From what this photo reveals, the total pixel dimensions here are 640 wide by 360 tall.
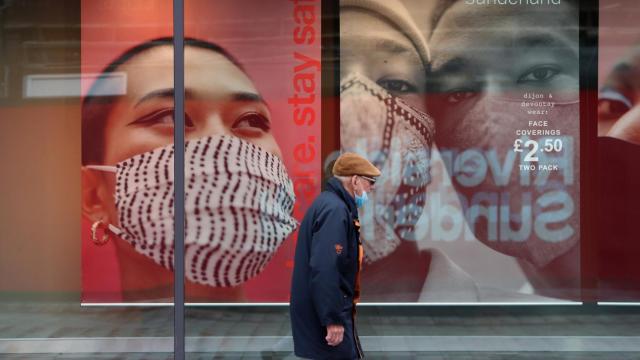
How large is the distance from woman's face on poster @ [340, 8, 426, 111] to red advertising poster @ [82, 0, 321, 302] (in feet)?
0.97

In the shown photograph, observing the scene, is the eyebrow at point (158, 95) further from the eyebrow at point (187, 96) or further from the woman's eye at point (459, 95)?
the woman's eye at point (459, 95)

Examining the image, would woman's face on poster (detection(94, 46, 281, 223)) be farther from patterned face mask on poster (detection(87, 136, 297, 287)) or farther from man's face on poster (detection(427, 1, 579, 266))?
man's face on poster (detection(427, 1, 579, 266))

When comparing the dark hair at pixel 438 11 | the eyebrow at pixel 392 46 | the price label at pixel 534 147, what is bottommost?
the price label at pixel 534 147

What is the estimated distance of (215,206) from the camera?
6.89 meters

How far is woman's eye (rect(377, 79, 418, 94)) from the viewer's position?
680 centimetres

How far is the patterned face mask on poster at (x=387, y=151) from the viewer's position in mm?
6797

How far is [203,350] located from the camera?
20.7 feet

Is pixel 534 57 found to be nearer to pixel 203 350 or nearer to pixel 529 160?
pixel 529 160

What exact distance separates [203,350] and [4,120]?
9.72 feet

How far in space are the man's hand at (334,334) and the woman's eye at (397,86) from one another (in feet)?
12.2

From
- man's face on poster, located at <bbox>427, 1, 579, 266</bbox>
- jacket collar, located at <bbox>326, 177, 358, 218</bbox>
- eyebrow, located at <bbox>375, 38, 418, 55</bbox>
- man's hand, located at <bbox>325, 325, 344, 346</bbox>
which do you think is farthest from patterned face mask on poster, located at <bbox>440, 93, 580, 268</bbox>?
man's hand, located at <bbox>325, 325, 344, 346</bbox>

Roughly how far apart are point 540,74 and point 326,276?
4.22m

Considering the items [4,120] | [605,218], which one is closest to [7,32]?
[4,120]

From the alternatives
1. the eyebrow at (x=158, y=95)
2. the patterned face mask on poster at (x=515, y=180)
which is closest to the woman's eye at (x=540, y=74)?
the patterned face mask on poster at (x=515, y=180)
